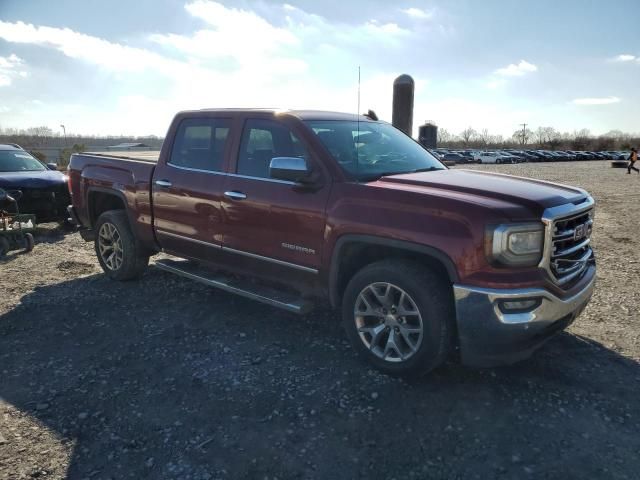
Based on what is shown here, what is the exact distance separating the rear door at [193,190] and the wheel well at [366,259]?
4.46 ft

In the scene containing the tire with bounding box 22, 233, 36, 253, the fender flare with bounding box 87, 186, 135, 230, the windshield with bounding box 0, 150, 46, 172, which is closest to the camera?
the fender flare with bounding box 87, 186, 135, 230

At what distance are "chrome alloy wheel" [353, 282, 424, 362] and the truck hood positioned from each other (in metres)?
0.81

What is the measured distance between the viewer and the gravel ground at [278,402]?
2.71 meters

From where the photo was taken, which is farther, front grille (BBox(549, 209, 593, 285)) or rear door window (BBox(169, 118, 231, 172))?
rear door window (BBox(169, 118, 231, 172))

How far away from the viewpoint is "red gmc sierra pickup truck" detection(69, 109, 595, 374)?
3055 mm

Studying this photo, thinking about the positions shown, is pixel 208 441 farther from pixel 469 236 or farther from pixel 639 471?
pixel 639 471

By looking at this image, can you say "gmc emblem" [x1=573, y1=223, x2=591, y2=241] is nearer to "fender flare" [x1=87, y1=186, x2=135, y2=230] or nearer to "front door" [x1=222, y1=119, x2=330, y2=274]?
"front door" [x1=222, y1=119, x2=330, y2=274]

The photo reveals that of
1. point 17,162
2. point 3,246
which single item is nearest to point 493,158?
point 17,162

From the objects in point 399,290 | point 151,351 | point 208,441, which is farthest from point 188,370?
point 399,290

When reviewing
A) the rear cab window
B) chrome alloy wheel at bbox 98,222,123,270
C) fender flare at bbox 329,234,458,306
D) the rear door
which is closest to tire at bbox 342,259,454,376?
fender flare at bbox 329,234,458,306

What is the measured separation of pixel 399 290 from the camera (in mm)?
3408

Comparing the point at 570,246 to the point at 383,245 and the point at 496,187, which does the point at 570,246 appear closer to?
the point at 496,187

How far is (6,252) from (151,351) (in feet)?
14.7

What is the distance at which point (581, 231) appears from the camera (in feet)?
11.6
